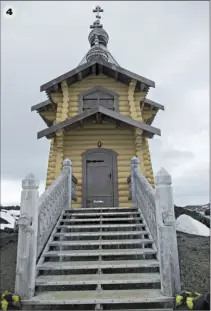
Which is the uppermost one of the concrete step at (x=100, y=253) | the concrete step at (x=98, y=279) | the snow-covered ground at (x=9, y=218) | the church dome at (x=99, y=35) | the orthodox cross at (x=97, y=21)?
the orthodox cross at (x=97, y=21)

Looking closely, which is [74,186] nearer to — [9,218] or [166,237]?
[166,237]

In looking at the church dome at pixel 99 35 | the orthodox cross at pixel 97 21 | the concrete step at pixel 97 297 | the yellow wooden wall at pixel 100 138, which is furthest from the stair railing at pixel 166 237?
the orthodox cross at pixel 97 21

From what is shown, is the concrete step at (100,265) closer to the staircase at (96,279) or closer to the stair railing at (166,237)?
the staircase at (96,279)

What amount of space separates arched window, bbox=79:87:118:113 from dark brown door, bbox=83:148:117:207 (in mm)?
2233

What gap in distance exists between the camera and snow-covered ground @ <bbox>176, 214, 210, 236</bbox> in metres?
15.7

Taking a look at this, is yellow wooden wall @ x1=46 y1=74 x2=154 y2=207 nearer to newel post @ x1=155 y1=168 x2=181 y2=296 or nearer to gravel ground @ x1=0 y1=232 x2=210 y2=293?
gravel ground @ x1=0 y1=232 x2=210 y2=293

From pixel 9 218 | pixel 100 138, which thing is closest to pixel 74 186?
pixel 100 138

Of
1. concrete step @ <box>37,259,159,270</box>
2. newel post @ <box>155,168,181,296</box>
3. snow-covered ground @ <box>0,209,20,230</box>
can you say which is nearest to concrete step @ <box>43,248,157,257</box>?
concrete step @ <box>37,259,159,270</box>

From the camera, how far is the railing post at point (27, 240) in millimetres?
4480

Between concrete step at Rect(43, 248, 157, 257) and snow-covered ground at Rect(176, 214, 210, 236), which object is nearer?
concrete step at Rect(43, 248, 157, 257)

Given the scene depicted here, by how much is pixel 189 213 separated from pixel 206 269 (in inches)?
477

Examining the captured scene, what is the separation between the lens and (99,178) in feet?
34.2

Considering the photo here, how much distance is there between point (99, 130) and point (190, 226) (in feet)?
30.8

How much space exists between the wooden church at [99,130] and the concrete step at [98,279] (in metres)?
5.00
